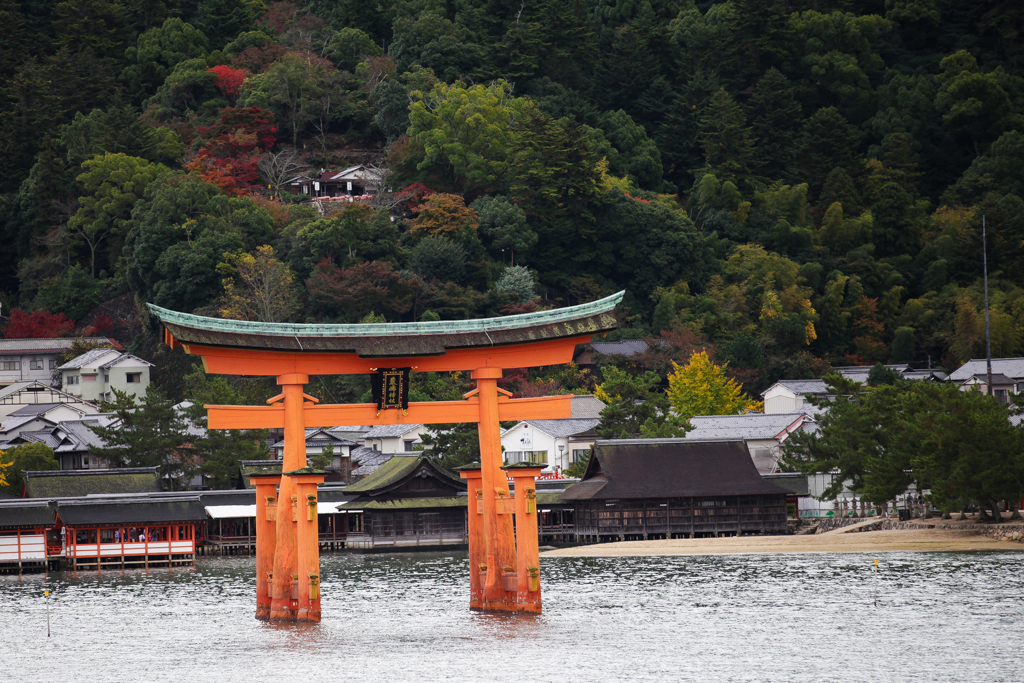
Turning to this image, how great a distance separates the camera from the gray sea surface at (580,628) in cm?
2375

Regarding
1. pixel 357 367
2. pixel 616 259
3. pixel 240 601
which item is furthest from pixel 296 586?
pixel 616 259

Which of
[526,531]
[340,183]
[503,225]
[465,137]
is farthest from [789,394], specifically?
[526,531]

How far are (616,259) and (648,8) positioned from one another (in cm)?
2393

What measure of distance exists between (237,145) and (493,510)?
56284 mm

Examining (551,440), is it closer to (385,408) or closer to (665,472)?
(665,472)

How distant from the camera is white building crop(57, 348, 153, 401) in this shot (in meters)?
70.9

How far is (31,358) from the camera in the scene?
74.9 metres

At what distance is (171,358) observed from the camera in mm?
72000

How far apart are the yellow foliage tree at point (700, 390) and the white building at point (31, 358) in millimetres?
33669

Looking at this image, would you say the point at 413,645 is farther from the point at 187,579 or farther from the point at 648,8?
the point at 648,8

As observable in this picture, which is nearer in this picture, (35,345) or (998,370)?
(998,370)

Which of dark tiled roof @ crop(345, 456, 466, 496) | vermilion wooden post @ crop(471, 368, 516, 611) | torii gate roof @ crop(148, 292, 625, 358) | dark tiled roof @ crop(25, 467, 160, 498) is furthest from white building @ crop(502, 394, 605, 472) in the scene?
torii gate roof @ crop(148, 292, 625, 358)

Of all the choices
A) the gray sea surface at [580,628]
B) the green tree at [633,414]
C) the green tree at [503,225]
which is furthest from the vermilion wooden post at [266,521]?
the green tree at [503,225]

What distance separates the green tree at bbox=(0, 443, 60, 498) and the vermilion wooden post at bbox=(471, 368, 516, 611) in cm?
3155
